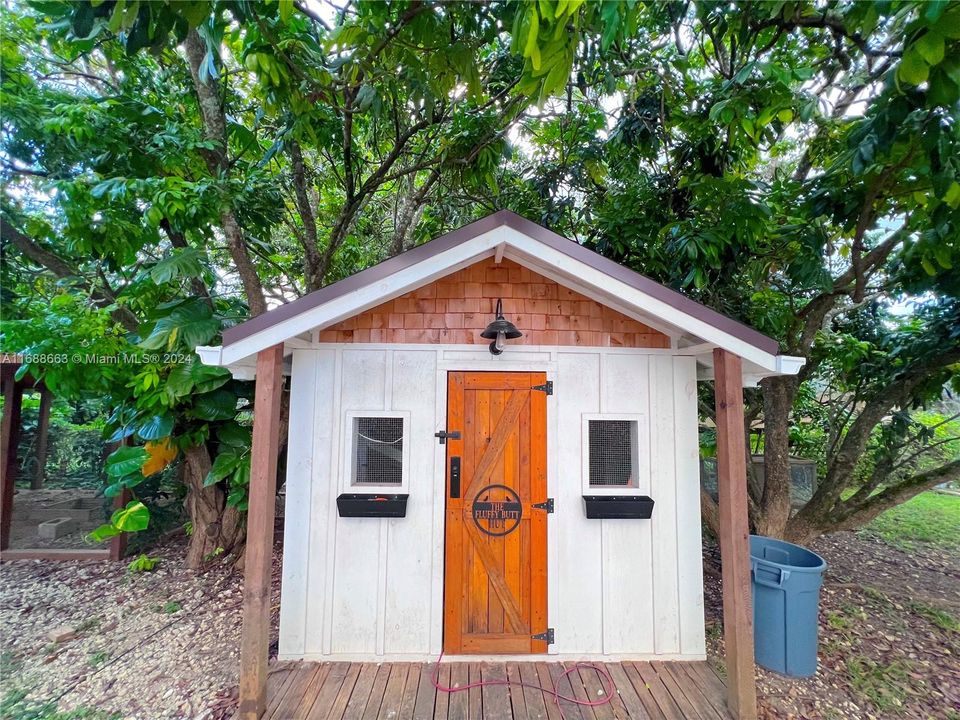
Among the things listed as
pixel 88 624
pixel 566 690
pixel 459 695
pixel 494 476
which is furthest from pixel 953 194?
pixel 88 624

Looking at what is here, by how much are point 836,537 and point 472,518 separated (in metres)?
6.56

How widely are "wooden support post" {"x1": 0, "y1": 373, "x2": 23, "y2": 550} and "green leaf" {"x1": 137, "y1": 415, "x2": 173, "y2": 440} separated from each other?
7.48ft

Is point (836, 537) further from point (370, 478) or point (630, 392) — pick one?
point (370, 478)

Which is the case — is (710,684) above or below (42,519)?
below

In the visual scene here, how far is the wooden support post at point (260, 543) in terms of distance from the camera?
2.62 m

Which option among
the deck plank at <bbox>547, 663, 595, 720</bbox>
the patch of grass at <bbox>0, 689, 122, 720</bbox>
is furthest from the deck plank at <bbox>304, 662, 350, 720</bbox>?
the deck plank at <bbox>547, 663, 595, 720</bbox>

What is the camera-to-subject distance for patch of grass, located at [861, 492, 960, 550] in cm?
628

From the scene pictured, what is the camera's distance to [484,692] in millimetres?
2832

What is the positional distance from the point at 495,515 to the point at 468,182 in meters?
3.91

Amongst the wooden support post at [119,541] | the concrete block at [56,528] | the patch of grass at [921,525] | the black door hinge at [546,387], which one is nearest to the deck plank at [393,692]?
the black door hinge at [546,387]

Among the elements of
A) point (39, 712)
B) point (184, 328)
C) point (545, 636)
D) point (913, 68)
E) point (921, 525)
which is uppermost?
point (913, 68)

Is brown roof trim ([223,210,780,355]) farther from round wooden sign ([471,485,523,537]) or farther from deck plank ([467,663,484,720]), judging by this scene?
deck plank ([467,663,484,720])

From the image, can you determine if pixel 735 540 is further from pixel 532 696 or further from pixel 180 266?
pixel 180 266

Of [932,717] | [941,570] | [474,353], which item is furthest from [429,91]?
[941,570]
